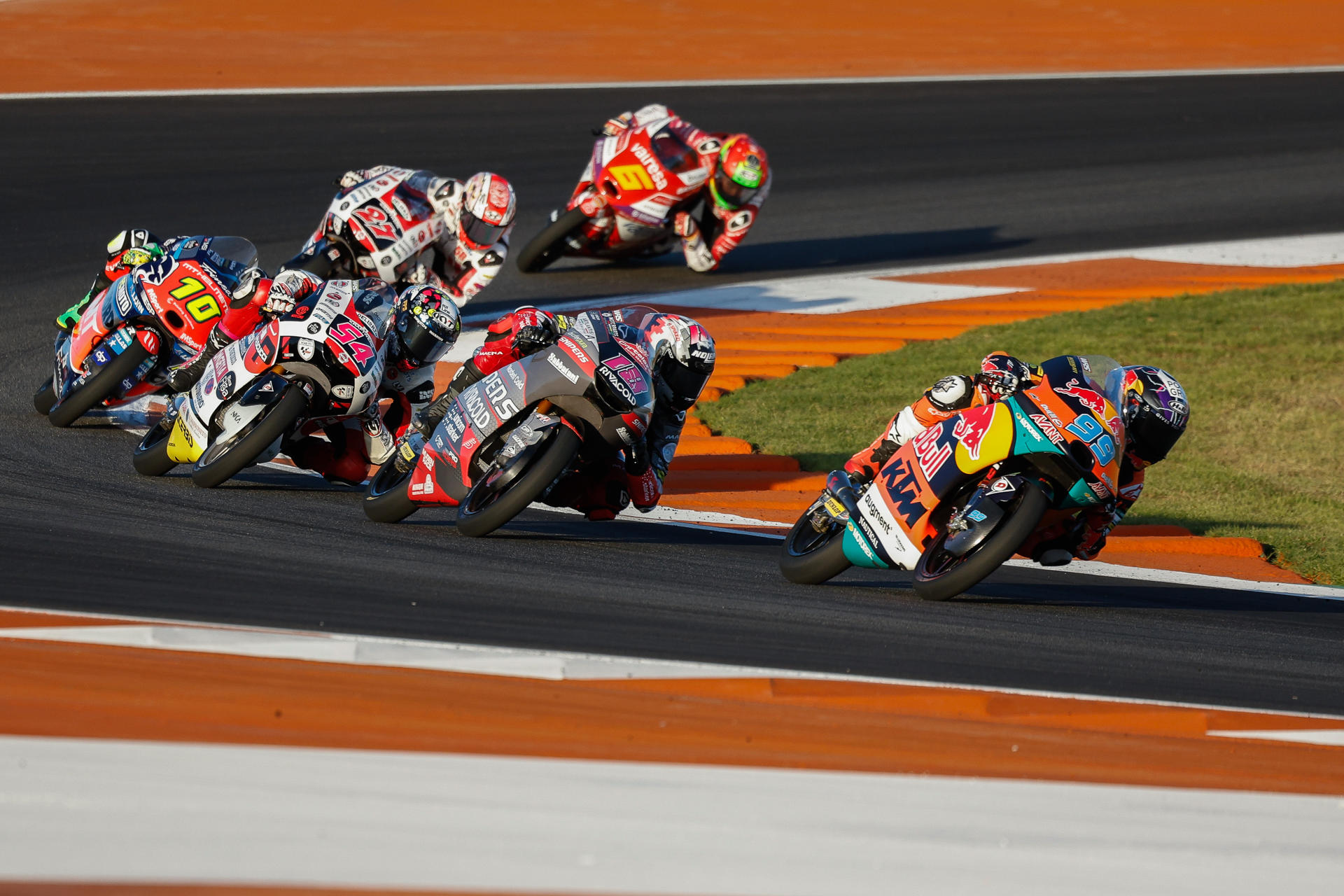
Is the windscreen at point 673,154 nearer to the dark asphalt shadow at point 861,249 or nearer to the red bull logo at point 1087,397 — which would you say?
the dark asphalt shadow at point 861,249

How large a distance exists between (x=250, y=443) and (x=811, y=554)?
2.77m

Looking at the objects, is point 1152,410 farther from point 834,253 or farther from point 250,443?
point 834,253

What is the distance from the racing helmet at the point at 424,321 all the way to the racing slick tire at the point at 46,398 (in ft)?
7.72

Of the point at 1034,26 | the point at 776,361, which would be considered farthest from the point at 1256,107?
the point at 776,361

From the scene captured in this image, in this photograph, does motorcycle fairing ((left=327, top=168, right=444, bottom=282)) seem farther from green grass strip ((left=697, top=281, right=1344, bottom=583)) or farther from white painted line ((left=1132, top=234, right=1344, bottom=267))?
white painted line ((left=1132, top=234, right=1344, bottom=267))

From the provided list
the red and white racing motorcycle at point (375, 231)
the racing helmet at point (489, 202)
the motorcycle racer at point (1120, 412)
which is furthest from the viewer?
the red and white racing motorcycle at point (375, 231)

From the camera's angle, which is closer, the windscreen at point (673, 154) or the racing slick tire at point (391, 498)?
the racing slick tire at point (391, 498)

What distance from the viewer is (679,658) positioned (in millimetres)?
6039

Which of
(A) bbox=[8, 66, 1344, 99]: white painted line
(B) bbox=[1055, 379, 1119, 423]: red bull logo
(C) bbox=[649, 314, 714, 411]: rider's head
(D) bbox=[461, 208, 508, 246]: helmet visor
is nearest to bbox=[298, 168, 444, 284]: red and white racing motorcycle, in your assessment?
(D) bbox=[461, 208, 508, 246]: helmet visor

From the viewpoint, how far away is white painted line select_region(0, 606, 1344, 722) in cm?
561

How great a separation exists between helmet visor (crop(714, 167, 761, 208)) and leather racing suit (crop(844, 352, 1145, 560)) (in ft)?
22.6

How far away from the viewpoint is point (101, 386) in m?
9.59

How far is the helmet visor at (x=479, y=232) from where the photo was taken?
479 inches

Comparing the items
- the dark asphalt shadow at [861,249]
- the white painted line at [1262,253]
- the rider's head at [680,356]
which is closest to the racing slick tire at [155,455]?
the rider's head at [680,356]
